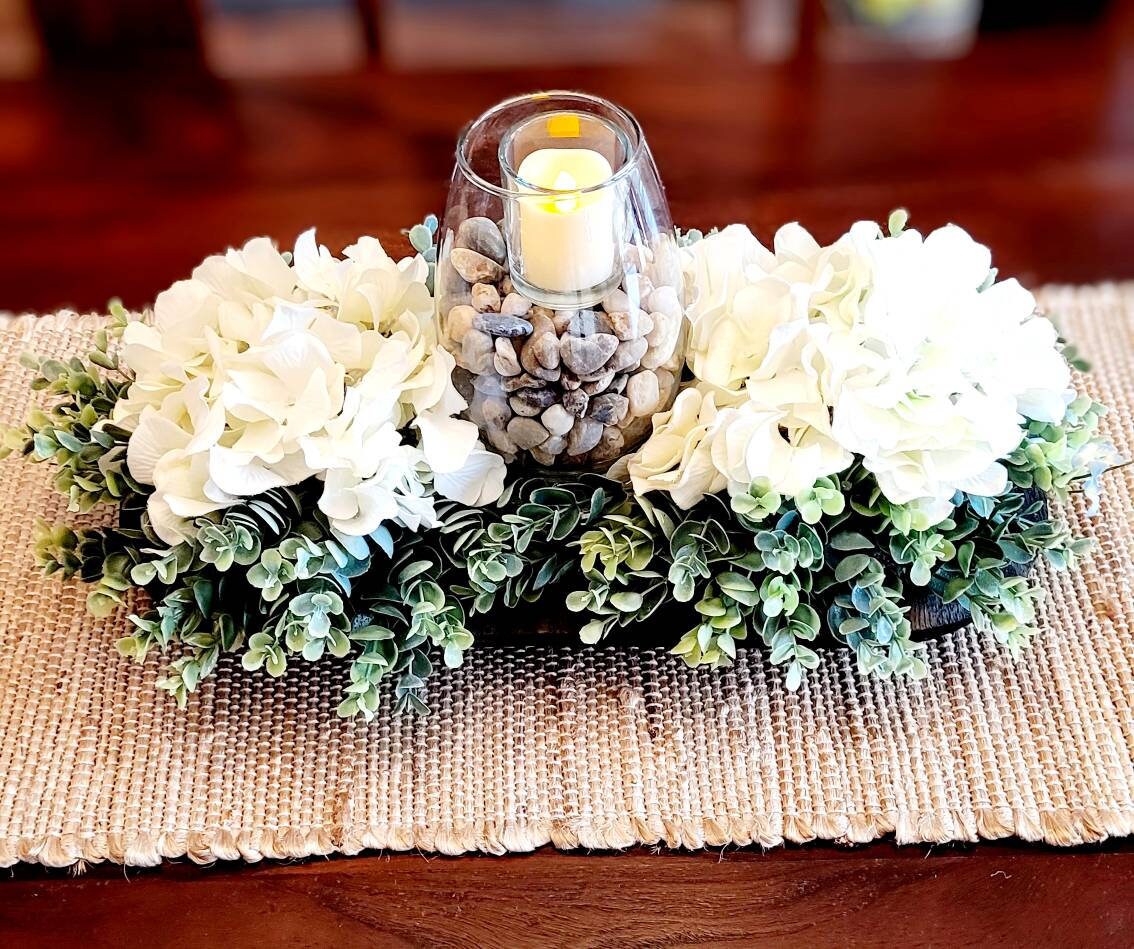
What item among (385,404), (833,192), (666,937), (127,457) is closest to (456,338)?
(385,404)

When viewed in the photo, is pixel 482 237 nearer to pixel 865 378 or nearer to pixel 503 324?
pixel 503 324

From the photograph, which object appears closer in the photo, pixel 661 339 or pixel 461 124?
pixel 661 339

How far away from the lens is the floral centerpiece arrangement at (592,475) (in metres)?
0.54

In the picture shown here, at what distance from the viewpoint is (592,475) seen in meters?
0.59

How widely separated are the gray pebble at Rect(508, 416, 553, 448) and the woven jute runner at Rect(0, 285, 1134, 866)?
119 mm

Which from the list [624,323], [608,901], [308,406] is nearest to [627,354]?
[624,323]

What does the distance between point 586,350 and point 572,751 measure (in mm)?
196

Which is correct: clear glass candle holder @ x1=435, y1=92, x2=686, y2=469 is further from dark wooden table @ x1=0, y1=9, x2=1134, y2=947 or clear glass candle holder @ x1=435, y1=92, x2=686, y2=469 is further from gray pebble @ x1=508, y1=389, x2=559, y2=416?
dark wooden table @ x1=0, y1=9, x2=1134, y2=947

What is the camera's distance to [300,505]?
56 centimetres

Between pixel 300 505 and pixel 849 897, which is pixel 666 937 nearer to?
pixel 849 897

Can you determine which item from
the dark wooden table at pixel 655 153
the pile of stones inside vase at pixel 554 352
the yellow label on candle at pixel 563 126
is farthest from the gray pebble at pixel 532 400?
the dark wooden table at pixel 655 153

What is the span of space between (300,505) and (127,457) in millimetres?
85

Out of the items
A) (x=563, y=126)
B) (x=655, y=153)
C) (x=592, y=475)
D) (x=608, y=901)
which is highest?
(x=655, y=153)

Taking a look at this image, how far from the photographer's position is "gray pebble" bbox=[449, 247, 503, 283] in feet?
1.81
